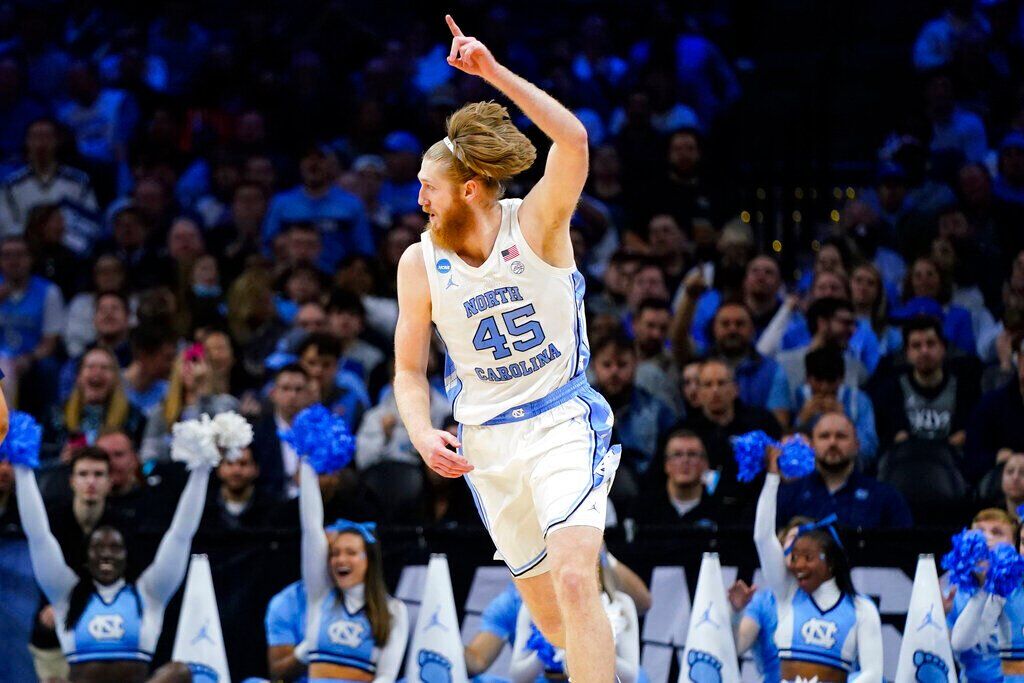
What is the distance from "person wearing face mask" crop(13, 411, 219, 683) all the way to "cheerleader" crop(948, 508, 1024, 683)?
3.73 m

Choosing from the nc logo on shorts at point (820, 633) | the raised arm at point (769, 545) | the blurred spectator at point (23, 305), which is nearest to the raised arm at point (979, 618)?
the nc logo on shorts at point (820, 633)

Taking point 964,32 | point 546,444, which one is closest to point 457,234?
point 546,444

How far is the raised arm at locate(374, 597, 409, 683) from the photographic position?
808 cm

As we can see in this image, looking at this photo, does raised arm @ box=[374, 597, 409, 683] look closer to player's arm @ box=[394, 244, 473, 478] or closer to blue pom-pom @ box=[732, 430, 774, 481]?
blue pom-pom @ box=[732, 430, 774, 481]

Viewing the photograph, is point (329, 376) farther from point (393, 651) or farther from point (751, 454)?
point (751, 454)

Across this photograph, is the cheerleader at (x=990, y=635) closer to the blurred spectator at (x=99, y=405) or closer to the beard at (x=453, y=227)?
the beard at (x=453, y=227)

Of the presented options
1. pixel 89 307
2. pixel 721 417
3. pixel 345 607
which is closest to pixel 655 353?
pixel 721 417

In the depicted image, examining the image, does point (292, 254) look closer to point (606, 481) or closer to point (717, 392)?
point (717, 392)

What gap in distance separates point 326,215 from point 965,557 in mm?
6359

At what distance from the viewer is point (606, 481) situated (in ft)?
18.1

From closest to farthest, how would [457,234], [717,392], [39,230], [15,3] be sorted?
1. [457,234]
2. [717,392]
3. [39,230]
4. [15,3]

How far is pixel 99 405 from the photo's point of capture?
1012 cm

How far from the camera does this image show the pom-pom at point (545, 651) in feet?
25.1

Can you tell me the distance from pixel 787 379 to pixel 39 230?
5.74 meters
